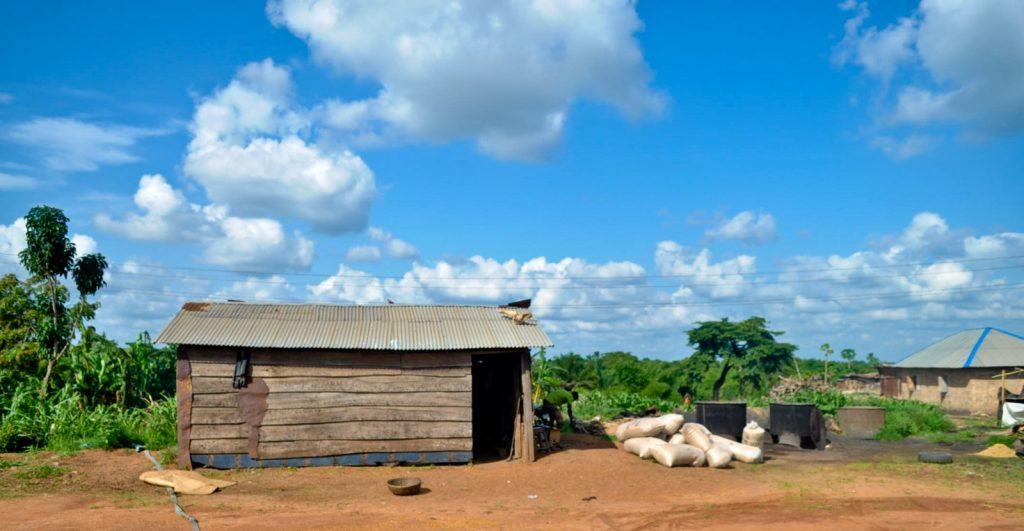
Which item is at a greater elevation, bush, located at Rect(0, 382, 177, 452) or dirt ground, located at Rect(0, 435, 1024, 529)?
bush, located at Rect(0, 382, 177, 452)

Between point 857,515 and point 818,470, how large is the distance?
427cm

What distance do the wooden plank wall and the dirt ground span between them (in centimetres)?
55

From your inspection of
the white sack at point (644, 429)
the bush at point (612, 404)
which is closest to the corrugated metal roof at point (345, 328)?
the white sack at point (644, 429)

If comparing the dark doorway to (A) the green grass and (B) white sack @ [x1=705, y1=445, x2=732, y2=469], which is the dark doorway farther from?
(A) the green grass

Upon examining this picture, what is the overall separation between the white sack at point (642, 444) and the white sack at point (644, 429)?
209mm

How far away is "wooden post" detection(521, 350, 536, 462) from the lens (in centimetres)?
1435

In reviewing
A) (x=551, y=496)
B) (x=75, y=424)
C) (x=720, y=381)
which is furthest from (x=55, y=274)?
(x=720, y=381)

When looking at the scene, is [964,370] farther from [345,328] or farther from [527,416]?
[345,328]

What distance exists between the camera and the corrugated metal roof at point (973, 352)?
30.1m

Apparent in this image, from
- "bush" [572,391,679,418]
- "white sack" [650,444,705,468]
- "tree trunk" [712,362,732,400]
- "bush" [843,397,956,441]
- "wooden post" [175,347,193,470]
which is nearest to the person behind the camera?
"wooden post" [175,347,193,470]

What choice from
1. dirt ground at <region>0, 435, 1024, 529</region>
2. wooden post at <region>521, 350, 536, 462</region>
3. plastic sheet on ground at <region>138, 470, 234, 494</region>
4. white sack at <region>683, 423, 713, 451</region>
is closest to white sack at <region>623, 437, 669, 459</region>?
dirt ground at <region>0, 435, 1024, 529</region>

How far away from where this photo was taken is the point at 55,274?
18.4 meters

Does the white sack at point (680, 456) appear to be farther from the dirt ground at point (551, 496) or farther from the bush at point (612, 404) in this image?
the bush at point (612, 404)

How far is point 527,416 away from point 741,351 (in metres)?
25.8
